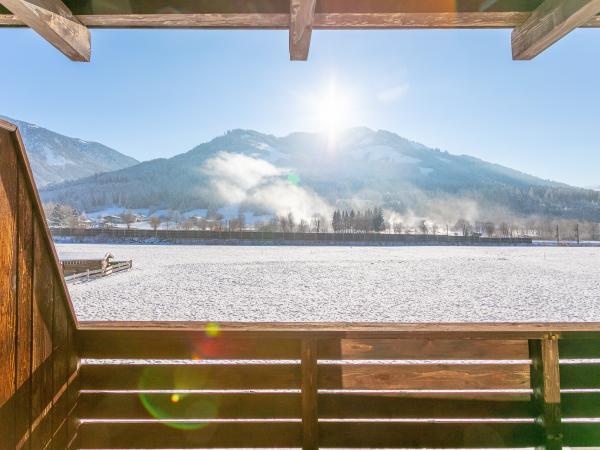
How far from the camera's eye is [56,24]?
139 centimetres

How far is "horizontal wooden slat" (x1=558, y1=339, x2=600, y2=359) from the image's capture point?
1.88 m

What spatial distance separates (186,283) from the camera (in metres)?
13.0

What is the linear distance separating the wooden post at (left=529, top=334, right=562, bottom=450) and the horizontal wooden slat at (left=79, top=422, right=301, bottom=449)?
1252 mm

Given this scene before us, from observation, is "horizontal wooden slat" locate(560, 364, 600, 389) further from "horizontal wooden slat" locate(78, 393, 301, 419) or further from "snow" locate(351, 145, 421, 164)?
"snow" locate(351, 145, 421, 164)

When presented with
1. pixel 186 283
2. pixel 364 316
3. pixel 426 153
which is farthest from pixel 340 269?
pixel 426 153

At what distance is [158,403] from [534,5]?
257 centimetres

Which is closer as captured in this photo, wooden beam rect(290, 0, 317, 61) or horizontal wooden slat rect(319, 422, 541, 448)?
wooden beam rect(290, 0, 317, 61)

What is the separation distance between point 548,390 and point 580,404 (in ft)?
0.72

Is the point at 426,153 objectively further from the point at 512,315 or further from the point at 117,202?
the point at 512,315

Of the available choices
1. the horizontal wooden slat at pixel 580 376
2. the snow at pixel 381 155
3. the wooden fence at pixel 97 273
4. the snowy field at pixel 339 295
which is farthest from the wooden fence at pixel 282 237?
the snow at pixel 381 155

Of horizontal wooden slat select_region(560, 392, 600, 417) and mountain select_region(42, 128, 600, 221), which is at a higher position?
mountain select_region(42, 128, 600, 221)

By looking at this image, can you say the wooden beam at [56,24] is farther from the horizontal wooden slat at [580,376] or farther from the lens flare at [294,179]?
the lens flare at [294,179]

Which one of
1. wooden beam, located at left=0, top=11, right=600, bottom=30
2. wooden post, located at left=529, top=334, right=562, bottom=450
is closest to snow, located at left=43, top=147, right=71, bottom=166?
wooden beam, located at left=0, top=11, right=600, bottom=30

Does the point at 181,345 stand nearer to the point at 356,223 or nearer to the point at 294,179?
the point at 356,223
